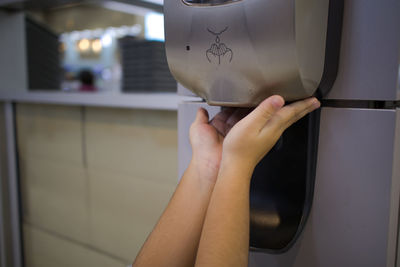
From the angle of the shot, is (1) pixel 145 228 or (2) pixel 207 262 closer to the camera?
(2) pixel 207 262

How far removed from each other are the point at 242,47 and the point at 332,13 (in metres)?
0.11

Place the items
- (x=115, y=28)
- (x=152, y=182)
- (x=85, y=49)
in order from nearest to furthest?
1. (x=152, y=182)
2. (x=115, y=28)
3. (x=85, y=49)

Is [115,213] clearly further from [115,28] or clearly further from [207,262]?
[115,28]

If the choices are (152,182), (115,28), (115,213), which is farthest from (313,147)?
(115,28)

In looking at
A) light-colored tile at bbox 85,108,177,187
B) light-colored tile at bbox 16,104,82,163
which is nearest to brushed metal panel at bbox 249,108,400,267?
light-colored tile at bbox 85,108,177,187

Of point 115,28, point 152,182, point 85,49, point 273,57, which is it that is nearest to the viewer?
point 273,57

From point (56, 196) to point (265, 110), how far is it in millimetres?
1107

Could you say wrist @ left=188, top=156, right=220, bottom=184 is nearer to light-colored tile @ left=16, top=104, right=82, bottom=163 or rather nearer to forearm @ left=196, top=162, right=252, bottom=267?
forearm @ left=196, top=162, right=252, bottom=267

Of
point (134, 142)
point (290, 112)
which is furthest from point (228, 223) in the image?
point (134, 142)

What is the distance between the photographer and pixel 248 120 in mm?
378

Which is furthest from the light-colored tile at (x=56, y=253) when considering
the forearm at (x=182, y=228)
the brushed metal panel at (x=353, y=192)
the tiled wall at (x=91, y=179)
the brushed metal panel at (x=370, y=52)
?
the brushed metal panel at (x=370, y=52)

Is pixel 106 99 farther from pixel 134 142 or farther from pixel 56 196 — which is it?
pixel 56 196

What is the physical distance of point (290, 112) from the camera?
0.38m

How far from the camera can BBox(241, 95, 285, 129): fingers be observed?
0.37m
